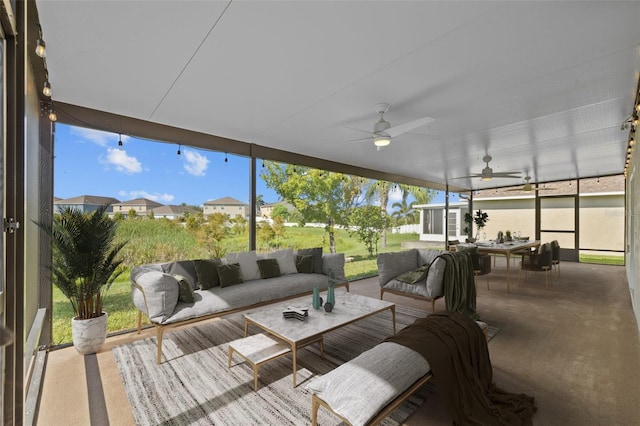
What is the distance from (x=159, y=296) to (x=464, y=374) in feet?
9.38

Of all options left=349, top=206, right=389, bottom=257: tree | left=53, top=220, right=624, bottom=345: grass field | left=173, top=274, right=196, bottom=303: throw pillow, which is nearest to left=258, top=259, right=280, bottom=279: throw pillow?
left=53, top=220, right=624, bottom=345: grass field

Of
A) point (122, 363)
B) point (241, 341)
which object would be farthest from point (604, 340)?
point (122, 363)

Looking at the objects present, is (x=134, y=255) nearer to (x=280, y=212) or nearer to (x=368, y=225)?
(x=280, y=212)

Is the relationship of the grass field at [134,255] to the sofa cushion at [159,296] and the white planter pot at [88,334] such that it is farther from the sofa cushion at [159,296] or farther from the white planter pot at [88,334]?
the sofa cushion at [159,296]

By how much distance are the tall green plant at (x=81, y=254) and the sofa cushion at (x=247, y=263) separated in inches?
58.4

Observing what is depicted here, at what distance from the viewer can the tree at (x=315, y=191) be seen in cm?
759

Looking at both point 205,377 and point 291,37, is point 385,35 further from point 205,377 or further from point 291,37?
point 205,377

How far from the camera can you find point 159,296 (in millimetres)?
2996

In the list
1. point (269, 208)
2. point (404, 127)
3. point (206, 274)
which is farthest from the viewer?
point (269, 208)

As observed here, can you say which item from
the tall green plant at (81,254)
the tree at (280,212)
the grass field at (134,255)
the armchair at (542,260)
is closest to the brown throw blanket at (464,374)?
the tall green plant at (81,254)

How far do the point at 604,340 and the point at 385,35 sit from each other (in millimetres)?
4135

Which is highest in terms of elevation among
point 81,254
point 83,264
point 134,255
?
point 81,254

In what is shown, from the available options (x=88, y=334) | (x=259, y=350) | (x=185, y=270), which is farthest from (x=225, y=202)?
(x=259, y=350)

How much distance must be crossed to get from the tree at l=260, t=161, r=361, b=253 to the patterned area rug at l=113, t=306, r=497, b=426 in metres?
4.47
